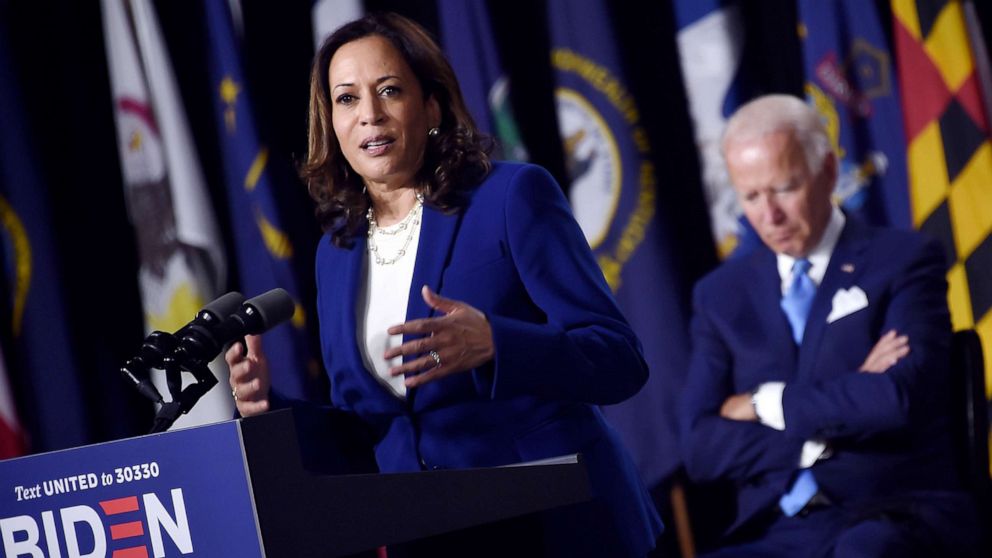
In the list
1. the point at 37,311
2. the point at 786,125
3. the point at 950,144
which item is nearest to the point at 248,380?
the point at 786,125

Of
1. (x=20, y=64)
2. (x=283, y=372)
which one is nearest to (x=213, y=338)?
(x=283, y=372)

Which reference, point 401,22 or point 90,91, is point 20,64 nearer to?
point 90,91

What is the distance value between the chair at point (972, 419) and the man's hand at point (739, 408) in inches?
18.3

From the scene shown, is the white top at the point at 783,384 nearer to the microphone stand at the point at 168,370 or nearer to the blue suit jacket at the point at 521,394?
the blue suit jacket at the point at 521,394

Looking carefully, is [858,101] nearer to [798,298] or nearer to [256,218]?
[798,298]

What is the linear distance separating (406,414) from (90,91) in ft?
10.4

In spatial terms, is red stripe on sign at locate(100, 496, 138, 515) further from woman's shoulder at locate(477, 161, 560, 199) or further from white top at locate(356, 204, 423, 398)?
woman's shoulder at locate(477, 161, 560, 199)

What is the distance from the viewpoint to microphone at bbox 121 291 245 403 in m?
1.31

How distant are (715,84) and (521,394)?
102 inches

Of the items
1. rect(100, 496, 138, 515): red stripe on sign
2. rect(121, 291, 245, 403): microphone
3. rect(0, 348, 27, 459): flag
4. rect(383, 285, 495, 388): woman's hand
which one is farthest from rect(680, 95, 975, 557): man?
rect(0, 348, 27, 459): flag

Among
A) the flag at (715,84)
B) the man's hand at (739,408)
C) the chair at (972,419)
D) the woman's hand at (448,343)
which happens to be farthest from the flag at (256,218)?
the woman's hand at (448,343)

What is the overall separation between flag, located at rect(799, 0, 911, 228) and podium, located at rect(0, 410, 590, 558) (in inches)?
104

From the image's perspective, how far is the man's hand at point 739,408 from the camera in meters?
2.78

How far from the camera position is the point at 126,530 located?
46.3 inches
